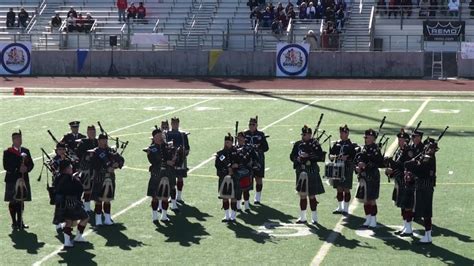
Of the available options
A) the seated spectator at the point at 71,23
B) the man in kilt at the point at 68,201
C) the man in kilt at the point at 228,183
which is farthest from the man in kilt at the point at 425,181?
the seated spectator at the point at 71,23

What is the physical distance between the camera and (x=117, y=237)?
61.0 feet

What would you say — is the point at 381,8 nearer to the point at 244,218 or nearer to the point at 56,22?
the point at 56,22

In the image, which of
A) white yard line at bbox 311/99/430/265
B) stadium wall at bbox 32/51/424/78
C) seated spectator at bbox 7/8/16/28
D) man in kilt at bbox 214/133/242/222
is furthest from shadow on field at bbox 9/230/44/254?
seated spectator at bbox 7/8/16/28

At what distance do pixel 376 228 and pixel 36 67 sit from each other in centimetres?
3710

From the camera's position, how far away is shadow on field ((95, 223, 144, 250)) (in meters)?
17.9

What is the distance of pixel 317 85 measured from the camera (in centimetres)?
4803

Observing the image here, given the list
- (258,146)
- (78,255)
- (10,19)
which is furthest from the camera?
(10,19)

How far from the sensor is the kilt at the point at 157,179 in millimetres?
19891

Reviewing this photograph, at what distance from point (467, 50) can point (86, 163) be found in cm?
3295

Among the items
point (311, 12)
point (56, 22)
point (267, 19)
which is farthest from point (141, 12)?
point (311, 12)

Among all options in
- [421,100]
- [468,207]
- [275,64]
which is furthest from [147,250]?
[275,64]

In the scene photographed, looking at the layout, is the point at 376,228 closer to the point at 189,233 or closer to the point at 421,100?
the point at 189,233

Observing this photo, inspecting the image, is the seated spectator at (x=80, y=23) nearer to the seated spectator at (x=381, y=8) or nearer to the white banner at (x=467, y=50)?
the seated spectator at (x=381, y=8)

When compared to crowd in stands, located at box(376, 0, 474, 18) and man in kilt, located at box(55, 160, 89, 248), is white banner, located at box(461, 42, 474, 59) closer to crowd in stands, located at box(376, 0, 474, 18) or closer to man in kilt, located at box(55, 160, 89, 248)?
crowd in stands, located at box(376, 0, 474, 18)
